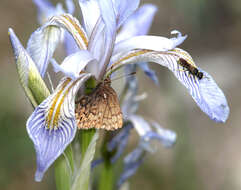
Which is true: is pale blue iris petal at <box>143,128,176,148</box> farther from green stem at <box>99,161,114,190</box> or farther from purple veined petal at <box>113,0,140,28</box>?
purple veined petal at <box>113,0,140,28</box>

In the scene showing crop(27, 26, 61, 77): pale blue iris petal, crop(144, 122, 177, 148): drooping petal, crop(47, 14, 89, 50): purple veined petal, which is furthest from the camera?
crop(144, 122, 177, 148): drooping petal

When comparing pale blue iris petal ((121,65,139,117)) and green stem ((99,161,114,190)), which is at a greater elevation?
pale blue iris petal ((121,65,139,117))

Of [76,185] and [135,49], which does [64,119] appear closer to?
[76,185]

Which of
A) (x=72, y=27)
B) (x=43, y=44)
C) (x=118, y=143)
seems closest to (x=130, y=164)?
(x=118, y=143)

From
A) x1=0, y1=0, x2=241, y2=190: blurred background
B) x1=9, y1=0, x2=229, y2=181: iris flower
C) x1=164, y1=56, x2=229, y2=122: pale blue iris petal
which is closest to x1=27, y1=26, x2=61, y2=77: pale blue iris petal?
x1=9, y1=0, x2=229, y2=181: iris flower

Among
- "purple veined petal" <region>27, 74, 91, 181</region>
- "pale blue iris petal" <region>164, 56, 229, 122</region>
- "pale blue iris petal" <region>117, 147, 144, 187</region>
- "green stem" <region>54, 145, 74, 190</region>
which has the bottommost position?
"pale blue iris petal" <region>117, 147, 144, 187</region>

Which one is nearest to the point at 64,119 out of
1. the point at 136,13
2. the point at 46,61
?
the point at 46,61

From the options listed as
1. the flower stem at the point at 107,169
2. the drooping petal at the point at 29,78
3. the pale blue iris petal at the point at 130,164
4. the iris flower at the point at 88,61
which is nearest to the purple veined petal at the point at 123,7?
the iris flower at the point at 88,61

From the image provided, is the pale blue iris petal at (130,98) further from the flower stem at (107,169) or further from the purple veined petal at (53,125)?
the purple veined petal at (53,125)
